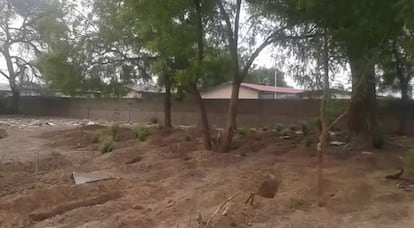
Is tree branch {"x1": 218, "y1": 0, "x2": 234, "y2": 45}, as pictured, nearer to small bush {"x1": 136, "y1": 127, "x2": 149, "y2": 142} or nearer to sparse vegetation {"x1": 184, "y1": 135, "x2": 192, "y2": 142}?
sparse vegetation {"x1": 184, "y1": 135, "x2": 192, "y2": 142}

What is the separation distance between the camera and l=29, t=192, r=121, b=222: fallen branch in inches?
253

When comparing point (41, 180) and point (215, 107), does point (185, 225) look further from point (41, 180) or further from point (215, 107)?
point (215, 107)

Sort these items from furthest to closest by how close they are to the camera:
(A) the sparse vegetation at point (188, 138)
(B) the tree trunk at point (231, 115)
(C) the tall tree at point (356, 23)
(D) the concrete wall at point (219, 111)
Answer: (D) the concrete wall at point (219, 111) < (A) the sparse vegetation at point (188, 138) < (B) the tree trunk at point (231, 115) < (C) the tall tree at point (356, 23)

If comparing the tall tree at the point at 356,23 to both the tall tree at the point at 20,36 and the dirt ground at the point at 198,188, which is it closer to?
the dirt ground at the point at 198,188

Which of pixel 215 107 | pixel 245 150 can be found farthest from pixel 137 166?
pixel 215 107

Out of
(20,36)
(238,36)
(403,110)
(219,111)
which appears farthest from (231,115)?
(20,36)

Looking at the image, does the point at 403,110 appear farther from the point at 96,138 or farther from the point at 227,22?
the point at 96,138

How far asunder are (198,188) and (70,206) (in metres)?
2.03

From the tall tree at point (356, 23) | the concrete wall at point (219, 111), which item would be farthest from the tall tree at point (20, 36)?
the tall tree at point (356, 23)

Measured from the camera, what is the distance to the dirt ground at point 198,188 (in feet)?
19.6

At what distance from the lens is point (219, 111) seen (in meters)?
20.6

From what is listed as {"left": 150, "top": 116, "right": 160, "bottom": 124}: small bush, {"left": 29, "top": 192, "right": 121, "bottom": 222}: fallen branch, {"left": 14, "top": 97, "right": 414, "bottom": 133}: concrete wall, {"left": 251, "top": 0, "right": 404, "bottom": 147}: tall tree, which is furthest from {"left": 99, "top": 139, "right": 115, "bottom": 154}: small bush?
{"left": 150, "top": 116, "right": 160, "bottom": 124}: small bush

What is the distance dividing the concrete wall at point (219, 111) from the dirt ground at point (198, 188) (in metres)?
2.38

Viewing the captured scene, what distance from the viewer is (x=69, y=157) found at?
11430mm
